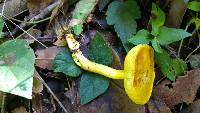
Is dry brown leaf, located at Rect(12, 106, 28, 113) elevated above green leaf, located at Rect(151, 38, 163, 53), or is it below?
below

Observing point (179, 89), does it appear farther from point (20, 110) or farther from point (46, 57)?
point (20, 110)

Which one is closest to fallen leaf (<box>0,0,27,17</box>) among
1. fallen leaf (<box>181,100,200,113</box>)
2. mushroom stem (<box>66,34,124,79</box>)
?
mushroom stem (<box>66,34,124,79</box>)

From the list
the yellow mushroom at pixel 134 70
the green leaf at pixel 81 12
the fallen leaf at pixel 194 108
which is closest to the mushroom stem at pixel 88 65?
the yellow mushroom at pixel 134 70

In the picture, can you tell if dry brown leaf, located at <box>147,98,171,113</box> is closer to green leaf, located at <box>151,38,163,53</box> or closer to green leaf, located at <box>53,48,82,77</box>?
green leaf, located at <box>151,38,163,53</box>

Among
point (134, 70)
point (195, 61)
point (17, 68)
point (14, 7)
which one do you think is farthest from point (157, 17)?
point (14, 7)

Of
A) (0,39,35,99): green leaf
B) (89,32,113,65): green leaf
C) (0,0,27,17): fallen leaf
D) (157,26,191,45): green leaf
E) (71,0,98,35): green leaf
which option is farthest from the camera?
(0,0,27,17): fallen leaf

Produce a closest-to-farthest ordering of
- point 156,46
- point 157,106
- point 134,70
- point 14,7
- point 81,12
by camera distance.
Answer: point 134,70, point 156,46, point 157,106, point 81,12, point 14,7

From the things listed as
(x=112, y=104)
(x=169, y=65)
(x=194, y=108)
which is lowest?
(x=194, y=108)
